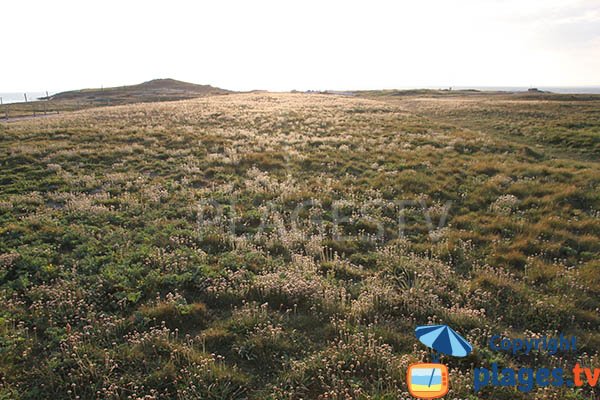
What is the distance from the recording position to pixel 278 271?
7.84 metres

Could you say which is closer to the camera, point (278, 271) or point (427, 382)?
point (427, 382)

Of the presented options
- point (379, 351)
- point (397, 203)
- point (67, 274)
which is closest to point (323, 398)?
point (379, 351)

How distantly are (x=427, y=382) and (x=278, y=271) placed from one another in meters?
4.19

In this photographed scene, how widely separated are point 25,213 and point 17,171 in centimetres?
593

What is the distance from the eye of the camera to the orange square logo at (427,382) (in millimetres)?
4035

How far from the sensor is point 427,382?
165 inches

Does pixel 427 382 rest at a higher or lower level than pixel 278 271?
higher

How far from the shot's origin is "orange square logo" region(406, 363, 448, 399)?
13.2 feet

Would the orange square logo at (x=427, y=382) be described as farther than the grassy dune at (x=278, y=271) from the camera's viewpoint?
No

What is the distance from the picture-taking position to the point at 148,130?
2512 cm

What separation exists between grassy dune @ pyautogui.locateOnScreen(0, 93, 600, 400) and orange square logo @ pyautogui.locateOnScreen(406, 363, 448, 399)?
606 millimetres

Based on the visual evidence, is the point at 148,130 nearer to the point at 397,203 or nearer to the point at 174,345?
the point at 397,203

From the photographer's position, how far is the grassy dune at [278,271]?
17.1ft

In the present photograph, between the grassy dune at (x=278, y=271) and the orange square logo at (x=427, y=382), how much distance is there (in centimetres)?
61
